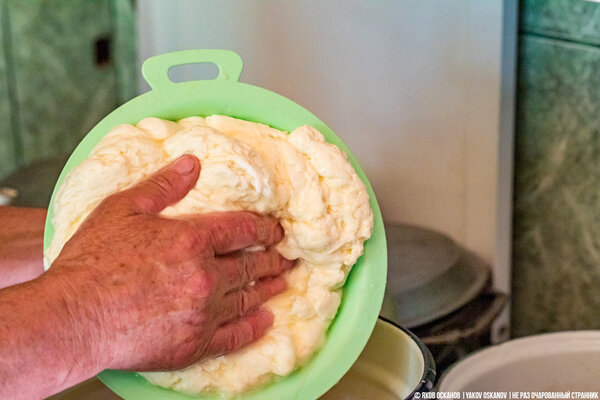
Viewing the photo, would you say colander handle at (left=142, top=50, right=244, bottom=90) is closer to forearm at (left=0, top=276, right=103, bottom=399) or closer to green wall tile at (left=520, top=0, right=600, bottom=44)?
forearm at (left=0, top=276, right=103, bottom=399)

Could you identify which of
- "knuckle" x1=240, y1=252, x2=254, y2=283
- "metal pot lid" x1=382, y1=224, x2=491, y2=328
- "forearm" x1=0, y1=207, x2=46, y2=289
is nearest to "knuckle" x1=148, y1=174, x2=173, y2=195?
"knuckle" x1=240, y1=252, x2=254, y2=283

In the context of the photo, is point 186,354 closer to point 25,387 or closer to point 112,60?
point 25,387

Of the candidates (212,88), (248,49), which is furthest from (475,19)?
(212,88)

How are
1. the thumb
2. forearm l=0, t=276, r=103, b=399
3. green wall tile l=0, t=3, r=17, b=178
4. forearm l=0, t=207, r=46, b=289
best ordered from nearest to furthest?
forearm l=0, t=276, r=103, b=399 → the thumb → forearm l=0, t=207, r=46, b=289 → green wall tile l=0, t=3, r=17, b=178

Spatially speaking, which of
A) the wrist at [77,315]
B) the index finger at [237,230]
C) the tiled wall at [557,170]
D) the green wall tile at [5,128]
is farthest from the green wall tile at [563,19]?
the green wall tile at [5,128]

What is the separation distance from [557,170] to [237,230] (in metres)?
0.66

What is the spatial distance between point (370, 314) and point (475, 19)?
52 centimetres

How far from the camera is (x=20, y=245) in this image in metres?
0.89

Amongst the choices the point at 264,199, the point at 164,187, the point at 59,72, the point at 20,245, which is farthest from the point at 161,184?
the point at 59,72

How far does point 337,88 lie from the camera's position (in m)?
1.17

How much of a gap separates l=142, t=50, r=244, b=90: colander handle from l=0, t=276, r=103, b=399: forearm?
0.25m

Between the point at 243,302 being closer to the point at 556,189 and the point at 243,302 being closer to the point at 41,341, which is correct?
the point at 41,341

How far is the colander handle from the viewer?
74 centimetres

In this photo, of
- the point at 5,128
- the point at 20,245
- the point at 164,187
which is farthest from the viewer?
the point at 5,128
